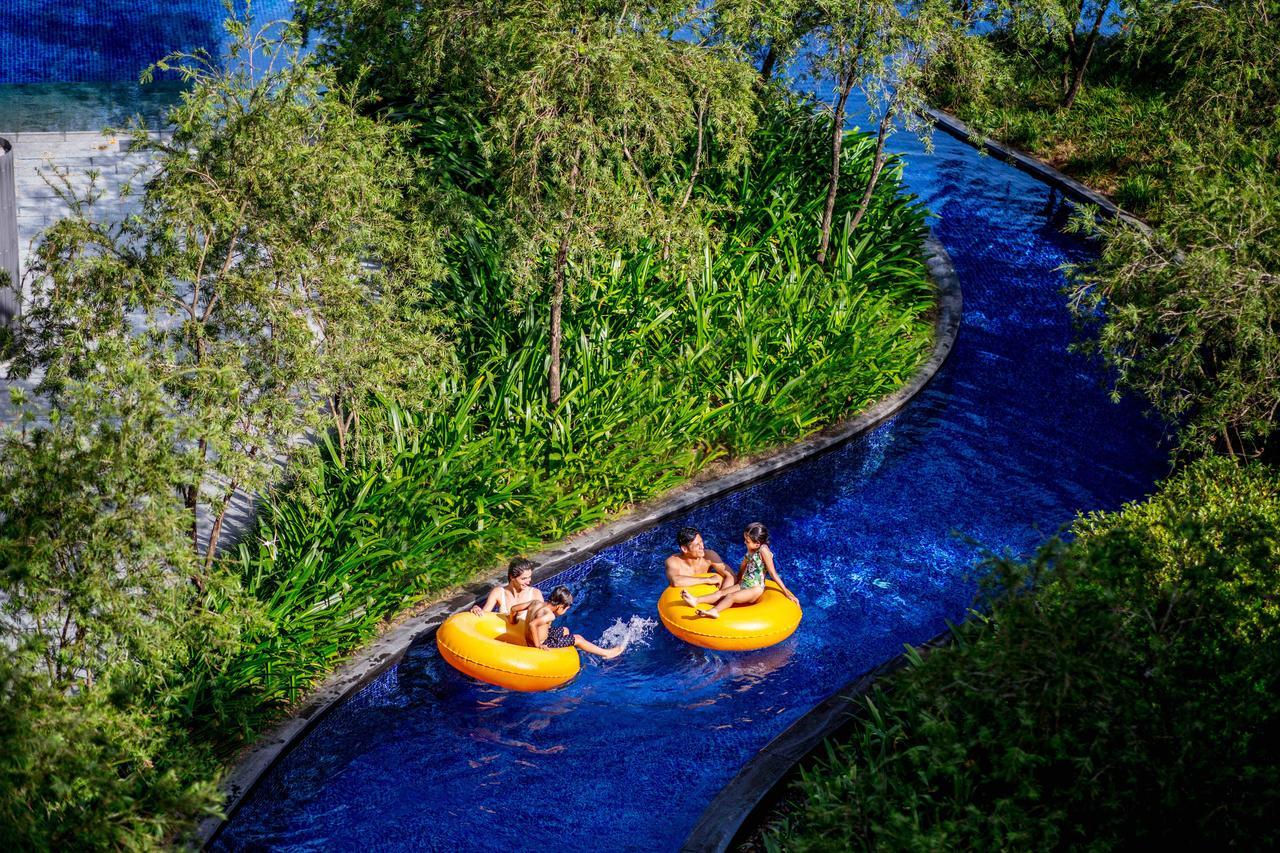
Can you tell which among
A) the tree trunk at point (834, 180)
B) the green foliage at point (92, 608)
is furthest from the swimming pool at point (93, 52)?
the green foliage at point (92, 608)

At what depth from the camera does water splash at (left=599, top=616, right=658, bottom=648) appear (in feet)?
31.3

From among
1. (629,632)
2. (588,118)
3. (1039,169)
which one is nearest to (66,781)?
(629,632)

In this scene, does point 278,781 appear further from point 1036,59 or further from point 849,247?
point 1036,59

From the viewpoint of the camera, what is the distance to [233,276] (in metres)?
7.62

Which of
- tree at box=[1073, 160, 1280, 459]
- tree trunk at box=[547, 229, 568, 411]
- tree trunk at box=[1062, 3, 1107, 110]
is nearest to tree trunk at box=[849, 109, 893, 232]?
tree at box=[1073, 160, 1280, 459]

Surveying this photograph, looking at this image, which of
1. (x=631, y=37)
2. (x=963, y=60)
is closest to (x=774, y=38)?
(x=963, y=60)

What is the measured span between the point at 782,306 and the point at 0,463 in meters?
8.54

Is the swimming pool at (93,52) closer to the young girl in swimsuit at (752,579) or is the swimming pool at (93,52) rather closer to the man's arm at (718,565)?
the man's arm at (718,565)

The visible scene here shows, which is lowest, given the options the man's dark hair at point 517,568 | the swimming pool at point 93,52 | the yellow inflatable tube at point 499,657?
the yellow inflatable tube at point 499,657

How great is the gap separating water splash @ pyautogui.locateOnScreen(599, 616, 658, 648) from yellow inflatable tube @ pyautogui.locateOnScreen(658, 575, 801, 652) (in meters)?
0.19

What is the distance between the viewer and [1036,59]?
65.1 ft

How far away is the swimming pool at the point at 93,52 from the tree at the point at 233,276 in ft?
31.8

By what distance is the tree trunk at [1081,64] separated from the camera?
1755 centimetres

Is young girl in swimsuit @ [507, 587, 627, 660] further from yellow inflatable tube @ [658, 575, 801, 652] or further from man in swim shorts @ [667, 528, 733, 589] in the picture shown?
man in swim shorts @ [667, 528, 733, 589]
